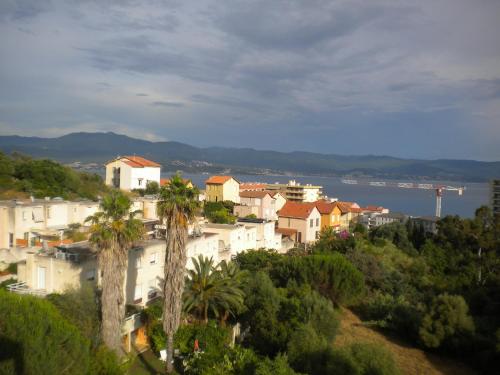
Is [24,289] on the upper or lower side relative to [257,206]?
lower

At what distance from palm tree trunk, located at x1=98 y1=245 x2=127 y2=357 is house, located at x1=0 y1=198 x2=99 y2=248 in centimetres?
1237

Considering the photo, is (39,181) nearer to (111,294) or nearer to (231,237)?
(231,237)

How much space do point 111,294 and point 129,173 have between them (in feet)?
155

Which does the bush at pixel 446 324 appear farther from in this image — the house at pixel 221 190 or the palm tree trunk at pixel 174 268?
the house at pixel 221 190

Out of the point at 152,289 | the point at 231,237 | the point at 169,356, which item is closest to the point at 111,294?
the point at 169,356

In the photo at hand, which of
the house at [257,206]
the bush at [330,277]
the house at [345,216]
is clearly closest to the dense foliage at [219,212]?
the house at [257,206]

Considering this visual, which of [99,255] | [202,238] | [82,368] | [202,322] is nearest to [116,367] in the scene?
[82,368]

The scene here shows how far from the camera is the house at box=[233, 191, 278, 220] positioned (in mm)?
58250

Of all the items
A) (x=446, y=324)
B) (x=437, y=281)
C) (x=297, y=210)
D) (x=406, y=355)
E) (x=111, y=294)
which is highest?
(x=111, y=294)

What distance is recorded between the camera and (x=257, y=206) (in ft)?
193

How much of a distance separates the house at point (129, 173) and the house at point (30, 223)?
2816 centimetres

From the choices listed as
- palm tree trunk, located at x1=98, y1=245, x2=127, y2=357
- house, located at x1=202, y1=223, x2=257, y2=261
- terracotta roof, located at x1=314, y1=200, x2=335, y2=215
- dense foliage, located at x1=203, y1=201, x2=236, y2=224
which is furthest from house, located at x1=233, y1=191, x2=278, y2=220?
palm tree trunk, located at x1=98, y1=245, x2=127, y2=357

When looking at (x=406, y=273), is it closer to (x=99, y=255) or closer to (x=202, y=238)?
(x=202, y=238)

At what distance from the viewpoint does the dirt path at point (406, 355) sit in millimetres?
23953
